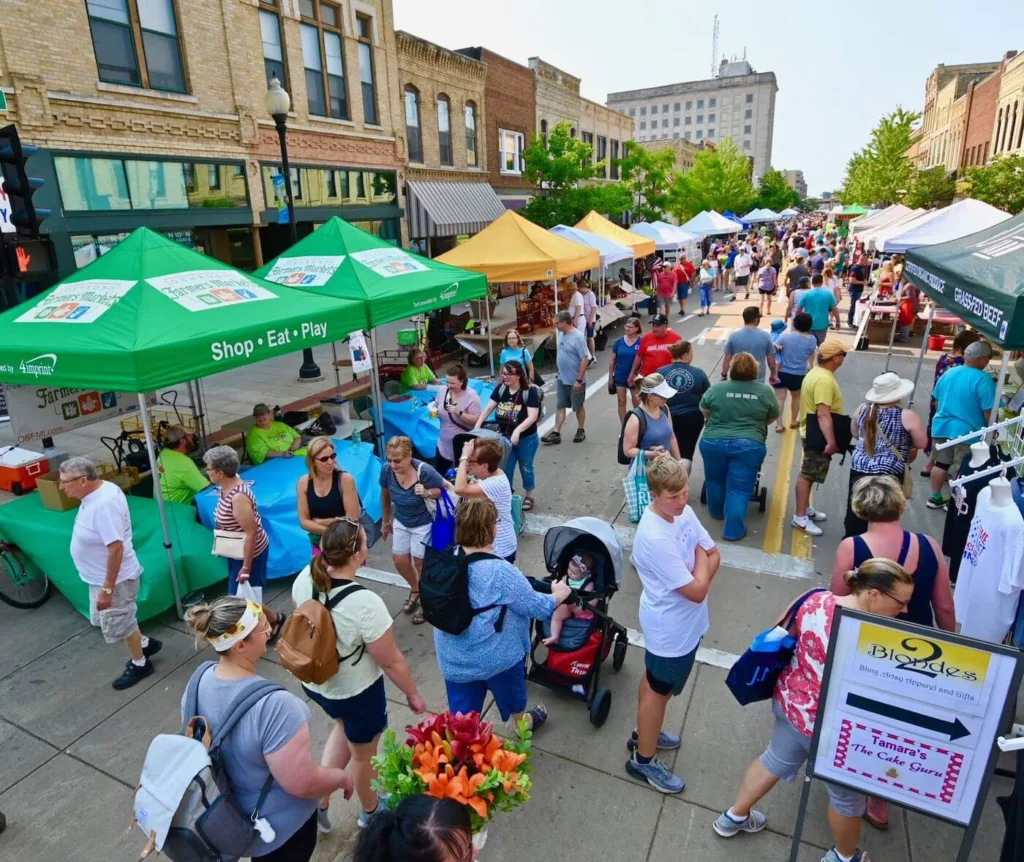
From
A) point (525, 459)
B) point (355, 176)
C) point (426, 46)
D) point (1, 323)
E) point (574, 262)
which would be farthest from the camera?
point (426, 46)

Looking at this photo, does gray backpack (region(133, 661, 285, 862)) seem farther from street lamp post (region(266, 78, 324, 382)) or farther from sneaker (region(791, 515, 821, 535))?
street lamp post (region(266, 78, 324, 382))

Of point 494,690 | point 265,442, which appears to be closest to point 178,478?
point 265,442

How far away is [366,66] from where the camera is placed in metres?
19.8

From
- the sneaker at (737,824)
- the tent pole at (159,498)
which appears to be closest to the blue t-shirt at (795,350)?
the sneaker at (737,824)

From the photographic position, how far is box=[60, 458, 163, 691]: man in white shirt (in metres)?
4.32

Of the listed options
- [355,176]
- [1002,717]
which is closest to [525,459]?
[1002,717]

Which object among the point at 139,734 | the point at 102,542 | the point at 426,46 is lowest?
the point at 139,734

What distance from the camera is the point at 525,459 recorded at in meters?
7.08

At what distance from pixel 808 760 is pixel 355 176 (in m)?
20.4

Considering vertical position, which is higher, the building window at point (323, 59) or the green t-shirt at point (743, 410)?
the building window at point (323, 59)

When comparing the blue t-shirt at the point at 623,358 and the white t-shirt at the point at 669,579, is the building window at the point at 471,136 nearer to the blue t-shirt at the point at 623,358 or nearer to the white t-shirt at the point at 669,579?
the blue t-shirt at the point at 623,358

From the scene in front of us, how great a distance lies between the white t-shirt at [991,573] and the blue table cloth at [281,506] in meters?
4.56

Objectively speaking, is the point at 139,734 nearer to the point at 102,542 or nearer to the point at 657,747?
the point at 102,542

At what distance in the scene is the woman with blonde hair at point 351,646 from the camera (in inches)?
118
